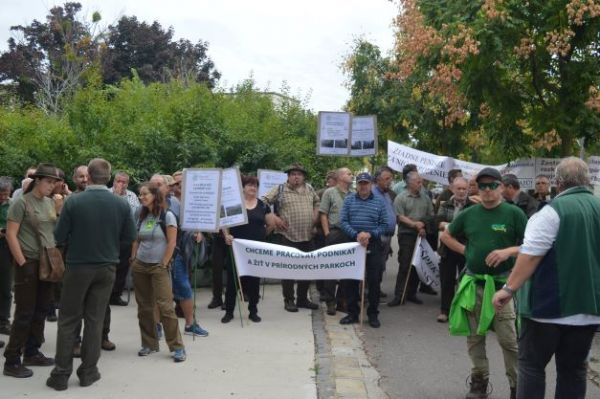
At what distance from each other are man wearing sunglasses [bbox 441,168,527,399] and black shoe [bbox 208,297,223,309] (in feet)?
14.7

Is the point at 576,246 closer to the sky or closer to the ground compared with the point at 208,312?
closer to the sky

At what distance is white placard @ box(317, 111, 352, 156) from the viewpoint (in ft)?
38.5

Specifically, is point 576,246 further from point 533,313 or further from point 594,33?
point 594,33

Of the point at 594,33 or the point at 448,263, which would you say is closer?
the point at 448,263

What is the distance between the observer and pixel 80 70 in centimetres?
3003

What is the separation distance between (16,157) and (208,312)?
5203mm

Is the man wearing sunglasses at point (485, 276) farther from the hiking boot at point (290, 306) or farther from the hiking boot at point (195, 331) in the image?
the hiking boot at point (290, 306)

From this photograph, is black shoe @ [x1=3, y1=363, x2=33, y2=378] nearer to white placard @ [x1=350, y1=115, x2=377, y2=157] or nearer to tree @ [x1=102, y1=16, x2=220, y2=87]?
white placard @ [x1=350, y1=115, x2=377, y2=157]

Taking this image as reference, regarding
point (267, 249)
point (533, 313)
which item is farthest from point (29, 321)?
point (533, 313)

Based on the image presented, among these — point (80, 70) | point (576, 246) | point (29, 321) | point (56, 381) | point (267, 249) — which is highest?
point (80, 70)

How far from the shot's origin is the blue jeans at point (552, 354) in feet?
14.8

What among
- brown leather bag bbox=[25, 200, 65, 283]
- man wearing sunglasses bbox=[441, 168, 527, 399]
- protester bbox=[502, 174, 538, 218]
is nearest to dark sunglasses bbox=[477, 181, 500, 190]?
man wearing sunglasses bbox=[441, 168, 527, 399]

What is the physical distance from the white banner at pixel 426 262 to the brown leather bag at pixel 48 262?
515 cm

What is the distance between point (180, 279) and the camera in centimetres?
761
